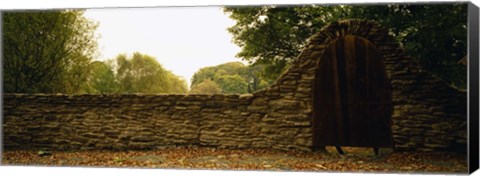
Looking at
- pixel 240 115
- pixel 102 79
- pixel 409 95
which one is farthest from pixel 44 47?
pixel 409 95

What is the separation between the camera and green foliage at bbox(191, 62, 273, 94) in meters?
10.9

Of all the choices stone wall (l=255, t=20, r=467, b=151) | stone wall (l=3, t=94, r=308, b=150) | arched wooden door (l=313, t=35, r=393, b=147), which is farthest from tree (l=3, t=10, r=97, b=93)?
arched wooden door (l=313, t=35, r=393, b=147)

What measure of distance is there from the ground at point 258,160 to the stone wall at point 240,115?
0.45 ft

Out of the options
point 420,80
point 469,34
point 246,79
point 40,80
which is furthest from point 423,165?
point 40,80

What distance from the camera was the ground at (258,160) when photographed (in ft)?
33.9

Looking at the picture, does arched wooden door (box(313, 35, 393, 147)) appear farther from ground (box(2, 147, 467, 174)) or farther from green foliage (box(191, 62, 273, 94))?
green foliage (box(191, 62, 273, 94))

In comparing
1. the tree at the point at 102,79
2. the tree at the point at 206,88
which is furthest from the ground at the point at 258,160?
the tree at the point at 102,79

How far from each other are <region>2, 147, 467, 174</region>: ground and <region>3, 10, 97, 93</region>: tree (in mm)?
1188

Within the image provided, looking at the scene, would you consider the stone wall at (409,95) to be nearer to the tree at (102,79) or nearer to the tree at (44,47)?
the tree at (102,79)

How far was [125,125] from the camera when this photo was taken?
11.8 metres

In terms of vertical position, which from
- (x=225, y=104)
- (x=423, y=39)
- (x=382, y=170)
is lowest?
(x=382, y=170)

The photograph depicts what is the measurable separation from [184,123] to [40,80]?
2.40m

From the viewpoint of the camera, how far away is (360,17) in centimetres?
1077

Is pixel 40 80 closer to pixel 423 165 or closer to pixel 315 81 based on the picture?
pixel 315 81
